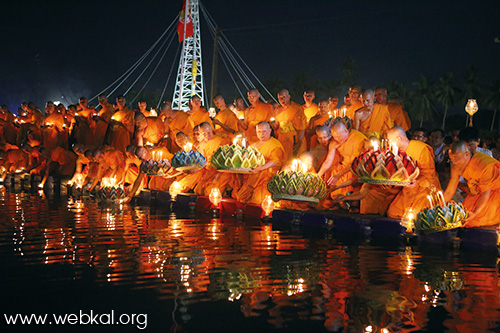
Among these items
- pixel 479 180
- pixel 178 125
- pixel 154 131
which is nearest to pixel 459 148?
pixel 479 180

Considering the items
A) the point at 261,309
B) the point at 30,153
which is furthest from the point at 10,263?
the point at 30,153

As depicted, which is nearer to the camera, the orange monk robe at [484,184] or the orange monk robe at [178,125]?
the orange monk robe at [484,184]

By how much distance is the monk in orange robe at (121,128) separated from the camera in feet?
49.4

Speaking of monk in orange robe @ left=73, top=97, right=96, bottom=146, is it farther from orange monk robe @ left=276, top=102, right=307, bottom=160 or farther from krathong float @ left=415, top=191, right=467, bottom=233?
krathong float @ left=415, top=191, right=467, bottom=233

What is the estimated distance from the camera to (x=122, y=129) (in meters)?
15.1

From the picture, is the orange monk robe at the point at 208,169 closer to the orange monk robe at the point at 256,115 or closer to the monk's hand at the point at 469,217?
the orange monk robe at the point at 256,115

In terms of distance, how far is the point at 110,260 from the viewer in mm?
5895

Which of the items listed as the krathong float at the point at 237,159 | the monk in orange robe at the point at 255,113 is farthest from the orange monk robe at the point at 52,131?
the krathong float at the point at 237,159

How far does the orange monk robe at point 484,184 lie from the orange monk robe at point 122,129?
31.4 feet

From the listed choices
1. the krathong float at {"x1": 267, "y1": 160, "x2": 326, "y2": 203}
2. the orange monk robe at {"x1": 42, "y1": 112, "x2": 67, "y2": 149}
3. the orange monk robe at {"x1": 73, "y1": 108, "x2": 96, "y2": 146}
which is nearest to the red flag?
the orange monk robe at {"x1": 42, "y1": 112, "x2": 67, "y2": 149}

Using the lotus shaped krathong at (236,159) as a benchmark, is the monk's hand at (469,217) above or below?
below

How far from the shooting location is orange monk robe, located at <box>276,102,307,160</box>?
37.0 ft

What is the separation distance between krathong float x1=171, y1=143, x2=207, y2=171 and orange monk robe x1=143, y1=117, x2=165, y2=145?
11.5 ft

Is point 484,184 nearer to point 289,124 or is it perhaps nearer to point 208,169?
point 289,124
